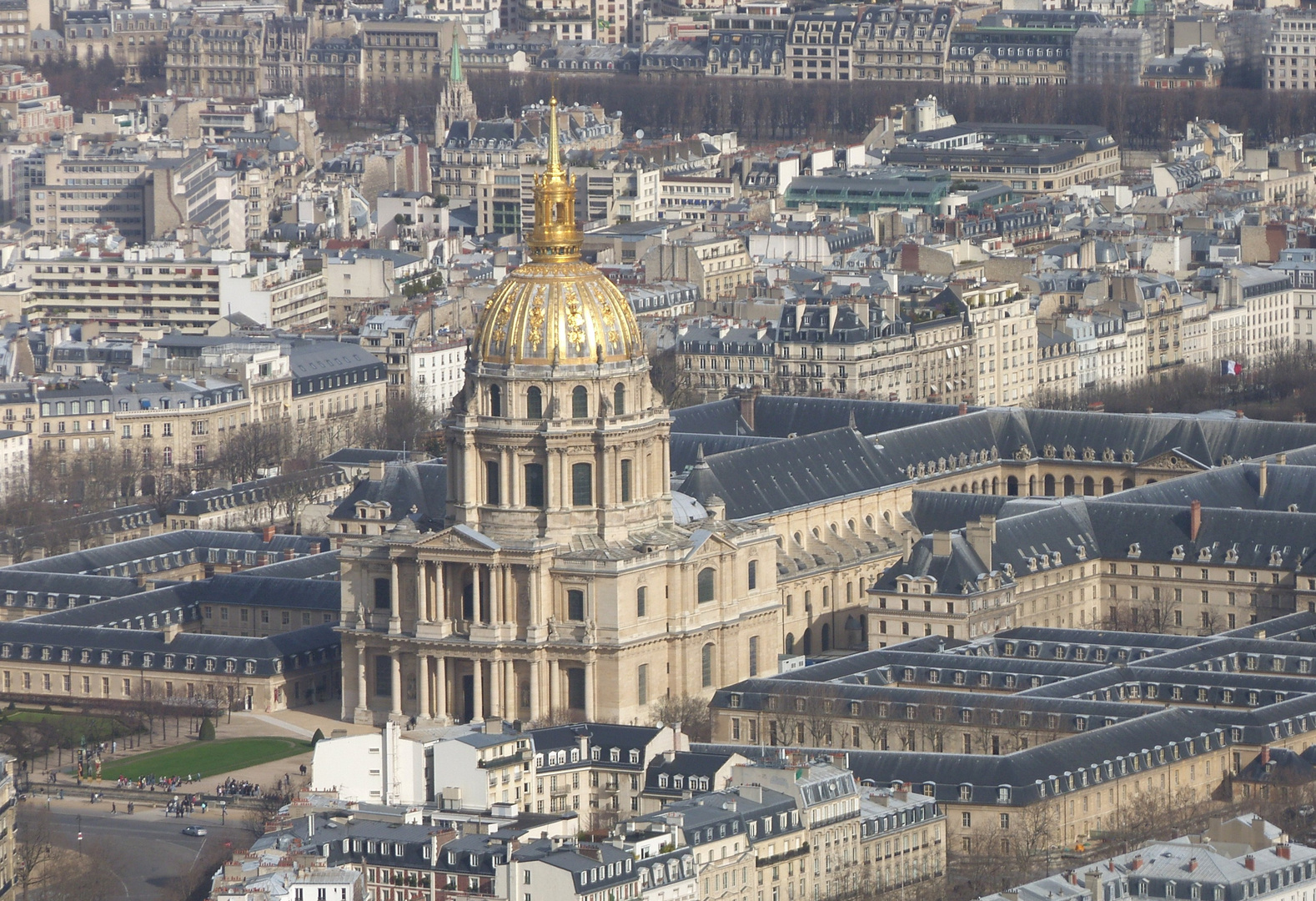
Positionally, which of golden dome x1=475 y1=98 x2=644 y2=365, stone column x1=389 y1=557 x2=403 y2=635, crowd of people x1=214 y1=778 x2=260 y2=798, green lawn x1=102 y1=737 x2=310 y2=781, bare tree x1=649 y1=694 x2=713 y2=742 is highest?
golden dome x1=475 y1=98 x2=644 y2=365

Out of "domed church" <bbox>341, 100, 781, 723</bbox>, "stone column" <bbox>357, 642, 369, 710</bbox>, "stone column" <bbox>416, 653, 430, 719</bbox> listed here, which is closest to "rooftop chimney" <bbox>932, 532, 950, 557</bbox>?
"domed church" <bbox>341, 100, 781, 723</bbox>

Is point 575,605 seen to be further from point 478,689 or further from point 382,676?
point 382,676

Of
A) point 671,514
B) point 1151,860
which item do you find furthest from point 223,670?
point 1151,860

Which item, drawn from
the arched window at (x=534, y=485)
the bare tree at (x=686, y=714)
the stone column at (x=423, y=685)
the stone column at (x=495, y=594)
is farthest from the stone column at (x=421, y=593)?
the bare tree at (x=686, y=714)

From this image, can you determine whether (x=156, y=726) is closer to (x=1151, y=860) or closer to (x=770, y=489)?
(x=770, y=489)

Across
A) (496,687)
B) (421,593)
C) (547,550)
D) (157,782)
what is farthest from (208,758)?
(547,550)

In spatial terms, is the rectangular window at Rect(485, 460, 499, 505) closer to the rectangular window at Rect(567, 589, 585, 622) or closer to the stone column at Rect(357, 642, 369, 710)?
the rectangular window at Rect(567, 589, 585, 622)

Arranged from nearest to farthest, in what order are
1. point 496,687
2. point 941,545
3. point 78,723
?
1. point 496,687
2. point 78,723
3. point 941,545
